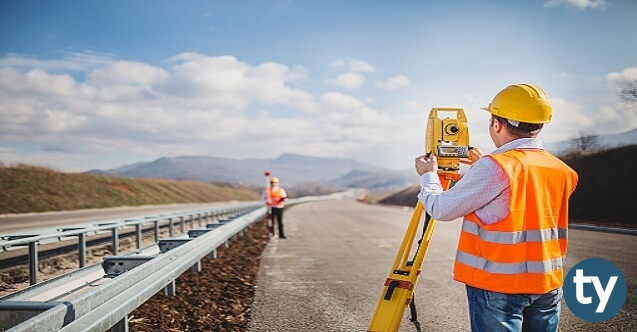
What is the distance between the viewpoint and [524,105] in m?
2.65

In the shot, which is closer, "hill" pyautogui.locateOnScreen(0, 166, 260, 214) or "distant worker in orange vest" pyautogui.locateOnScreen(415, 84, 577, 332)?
"distant worker in orange vest" pyautogui.locateOnScreen(415, 84, 577, 332)

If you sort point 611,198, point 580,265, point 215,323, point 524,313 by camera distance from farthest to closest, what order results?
point 611,198 < point 580,265 < point 215,323 < point 524,313

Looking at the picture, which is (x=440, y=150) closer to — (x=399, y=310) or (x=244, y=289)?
(x=399, y=310)

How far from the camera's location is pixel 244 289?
7.38 meters

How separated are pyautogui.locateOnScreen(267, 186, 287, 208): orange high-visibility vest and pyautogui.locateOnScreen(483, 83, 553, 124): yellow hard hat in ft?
44.5

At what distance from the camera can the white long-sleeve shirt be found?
2.51 metres

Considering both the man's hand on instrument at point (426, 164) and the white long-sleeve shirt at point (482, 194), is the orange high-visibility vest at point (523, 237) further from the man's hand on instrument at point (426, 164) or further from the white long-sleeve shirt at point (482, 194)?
the man's hand on instrument at point (426, 164)

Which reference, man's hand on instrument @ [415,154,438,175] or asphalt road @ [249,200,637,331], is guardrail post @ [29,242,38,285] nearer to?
asphalt road @ [249,200,637,331]

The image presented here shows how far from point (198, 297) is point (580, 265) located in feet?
22.6

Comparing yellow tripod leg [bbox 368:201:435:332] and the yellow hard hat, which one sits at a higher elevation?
the yellow hard hat

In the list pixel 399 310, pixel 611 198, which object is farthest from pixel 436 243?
pixel 611 198

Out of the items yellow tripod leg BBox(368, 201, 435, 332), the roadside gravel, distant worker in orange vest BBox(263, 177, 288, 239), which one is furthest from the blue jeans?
distant worker in orange vest BBox(263, 177, 288, 239)

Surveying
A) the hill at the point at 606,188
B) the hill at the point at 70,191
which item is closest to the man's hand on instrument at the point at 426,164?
the hill at the point at 606,188

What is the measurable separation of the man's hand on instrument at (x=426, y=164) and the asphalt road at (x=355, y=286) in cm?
266
